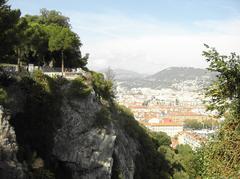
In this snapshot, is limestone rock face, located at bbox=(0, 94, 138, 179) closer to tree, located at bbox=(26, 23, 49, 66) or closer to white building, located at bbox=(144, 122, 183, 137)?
tree, located at bbox=(26, 23, 49, 66)

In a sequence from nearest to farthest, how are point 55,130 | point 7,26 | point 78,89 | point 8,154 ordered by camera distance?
1. point 8,154
2. point 7,26
3. point 55,130
4. point 78,89

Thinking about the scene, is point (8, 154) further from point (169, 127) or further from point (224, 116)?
point (169, 127)

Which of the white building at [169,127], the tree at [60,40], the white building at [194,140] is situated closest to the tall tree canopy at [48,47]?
the tree at [60,40]

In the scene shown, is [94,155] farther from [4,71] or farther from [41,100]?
[4,71]

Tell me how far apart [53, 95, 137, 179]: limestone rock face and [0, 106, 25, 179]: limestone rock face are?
615 centimetres

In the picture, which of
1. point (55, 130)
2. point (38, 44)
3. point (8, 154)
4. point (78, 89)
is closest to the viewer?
point (8, 154)

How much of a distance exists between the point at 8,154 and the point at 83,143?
320 inches

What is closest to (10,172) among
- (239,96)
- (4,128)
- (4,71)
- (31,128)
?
(4,128)

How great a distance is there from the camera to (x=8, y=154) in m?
18.8

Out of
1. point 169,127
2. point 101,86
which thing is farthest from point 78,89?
point 169,127

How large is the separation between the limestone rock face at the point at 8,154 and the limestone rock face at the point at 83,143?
6.15 metres

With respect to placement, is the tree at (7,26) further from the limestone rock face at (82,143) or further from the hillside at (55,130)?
the limestone rock face at (82,143)

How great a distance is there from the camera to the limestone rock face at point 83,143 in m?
25.6

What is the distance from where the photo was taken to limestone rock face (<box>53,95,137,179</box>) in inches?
1009
